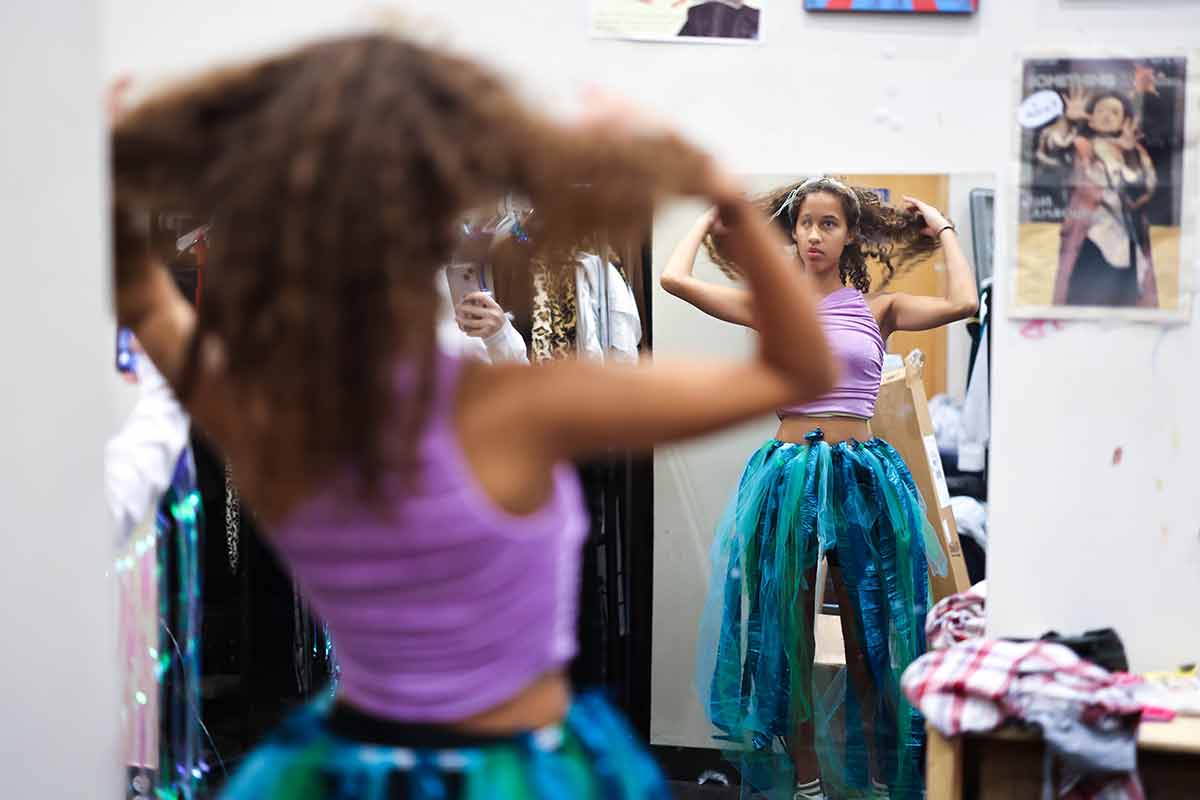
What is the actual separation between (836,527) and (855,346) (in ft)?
1.22

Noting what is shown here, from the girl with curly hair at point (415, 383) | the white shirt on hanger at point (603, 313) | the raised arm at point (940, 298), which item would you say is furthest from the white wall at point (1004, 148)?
the girl with curly hair at point (415, 383)

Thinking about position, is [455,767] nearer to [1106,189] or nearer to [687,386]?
[687,386]

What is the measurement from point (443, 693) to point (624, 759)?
0.19 metres

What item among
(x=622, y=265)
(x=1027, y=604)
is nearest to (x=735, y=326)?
(x=622, y=265)

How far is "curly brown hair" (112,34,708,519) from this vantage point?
97cm

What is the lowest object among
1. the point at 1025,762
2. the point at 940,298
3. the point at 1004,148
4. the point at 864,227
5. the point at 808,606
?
the point at 1025,762

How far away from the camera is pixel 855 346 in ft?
8.17

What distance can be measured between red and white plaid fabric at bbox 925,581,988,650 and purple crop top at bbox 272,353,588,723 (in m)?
1.46

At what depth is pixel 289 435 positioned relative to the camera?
1.01 metres

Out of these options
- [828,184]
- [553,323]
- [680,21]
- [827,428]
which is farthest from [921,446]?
[680,21]

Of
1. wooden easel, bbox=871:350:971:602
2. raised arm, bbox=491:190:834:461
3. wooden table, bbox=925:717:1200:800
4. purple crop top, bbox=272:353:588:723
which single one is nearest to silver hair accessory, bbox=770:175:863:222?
wooden easel, bbox=871:350:971:602

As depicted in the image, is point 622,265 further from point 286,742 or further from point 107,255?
point 286,742

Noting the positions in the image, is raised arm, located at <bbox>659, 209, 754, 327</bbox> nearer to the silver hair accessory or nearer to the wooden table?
the silver hair accessory

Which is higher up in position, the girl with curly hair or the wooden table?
the girl with curly hair
